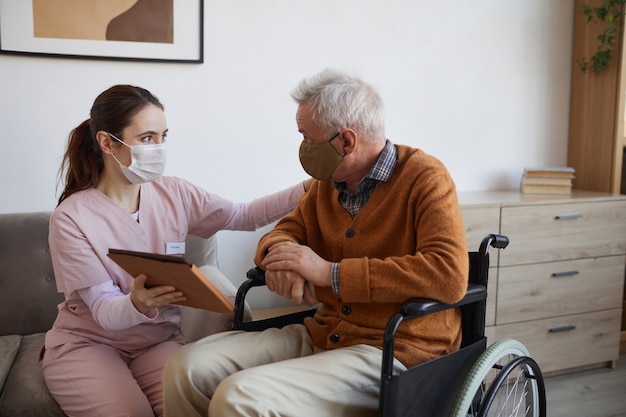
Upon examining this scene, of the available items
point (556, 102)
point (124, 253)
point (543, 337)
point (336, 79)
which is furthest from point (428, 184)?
point (556, 102)

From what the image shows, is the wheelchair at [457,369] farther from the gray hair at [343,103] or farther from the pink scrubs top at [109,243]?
the gray hair at [343,103]

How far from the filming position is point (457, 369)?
1.60m

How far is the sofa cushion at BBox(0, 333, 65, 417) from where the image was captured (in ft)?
5.65

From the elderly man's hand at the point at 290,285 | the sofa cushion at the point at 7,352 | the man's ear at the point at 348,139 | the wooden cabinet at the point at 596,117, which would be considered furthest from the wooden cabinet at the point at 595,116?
the sofa cushion at the point at 7,352

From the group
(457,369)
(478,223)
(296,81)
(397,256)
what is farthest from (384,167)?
(296,81)

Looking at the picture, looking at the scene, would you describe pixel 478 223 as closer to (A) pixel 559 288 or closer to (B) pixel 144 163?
(A) pixel 559 288

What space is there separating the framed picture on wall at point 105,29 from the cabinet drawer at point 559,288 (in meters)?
1.57

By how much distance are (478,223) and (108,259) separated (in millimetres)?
1465

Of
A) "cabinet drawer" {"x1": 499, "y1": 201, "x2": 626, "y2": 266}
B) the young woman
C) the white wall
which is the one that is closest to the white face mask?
the young woman

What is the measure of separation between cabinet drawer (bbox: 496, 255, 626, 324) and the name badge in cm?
137

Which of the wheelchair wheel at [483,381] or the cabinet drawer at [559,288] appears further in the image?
the cabinet drawer at [559,288]

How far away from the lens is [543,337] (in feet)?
9.14

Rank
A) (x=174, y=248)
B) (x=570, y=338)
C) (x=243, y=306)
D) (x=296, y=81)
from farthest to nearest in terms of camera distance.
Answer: (x=570, y=338) → (x=296, y=81) → (x=174, y=248) → (x=243, y=306)

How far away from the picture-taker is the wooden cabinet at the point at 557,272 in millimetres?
2668
